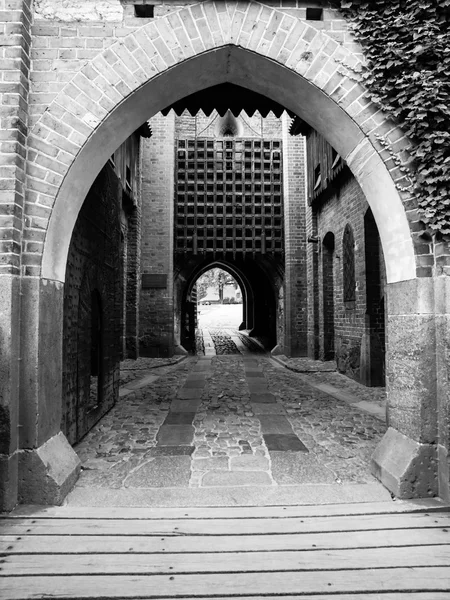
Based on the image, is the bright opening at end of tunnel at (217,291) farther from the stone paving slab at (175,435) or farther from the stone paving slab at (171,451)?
the stone paving slab at (171,451)

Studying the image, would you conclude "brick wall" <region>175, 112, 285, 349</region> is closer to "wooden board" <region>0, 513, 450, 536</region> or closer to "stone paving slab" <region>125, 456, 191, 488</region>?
"stone paving slab" <region>125, 456, 191, 488</region>

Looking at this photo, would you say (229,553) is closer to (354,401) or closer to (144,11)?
(144,11)

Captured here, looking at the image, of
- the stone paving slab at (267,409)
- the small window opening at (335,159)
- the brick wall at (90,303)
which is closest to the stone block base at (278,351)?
the small window opening at (335,159)

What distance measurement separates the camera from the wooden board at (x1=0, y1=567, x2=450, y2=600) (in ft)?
5.72

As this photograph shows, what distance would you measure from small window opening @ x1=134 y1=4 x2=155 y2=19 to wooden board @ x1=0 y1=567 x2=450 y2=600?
381 cm

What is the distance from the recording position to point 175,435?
13.1ft

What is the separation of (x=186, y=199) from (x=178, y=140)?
1.90 meters

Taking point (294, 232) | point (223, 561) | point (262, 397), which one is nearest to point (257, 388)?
point (262, 397)

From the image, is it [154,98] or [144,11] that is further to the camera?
[154,98]

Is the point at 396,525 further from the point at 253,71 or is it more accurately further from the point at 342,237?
the point at 342,237

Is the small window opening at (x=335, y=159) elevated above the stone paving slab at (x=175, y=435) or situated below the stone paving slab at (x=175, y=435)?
above

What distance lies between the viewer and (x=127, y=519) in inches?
91.8

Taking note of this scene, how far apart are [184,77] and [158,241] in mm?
7839

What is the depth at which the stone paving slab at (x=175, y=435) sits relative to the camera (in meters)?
3.76
